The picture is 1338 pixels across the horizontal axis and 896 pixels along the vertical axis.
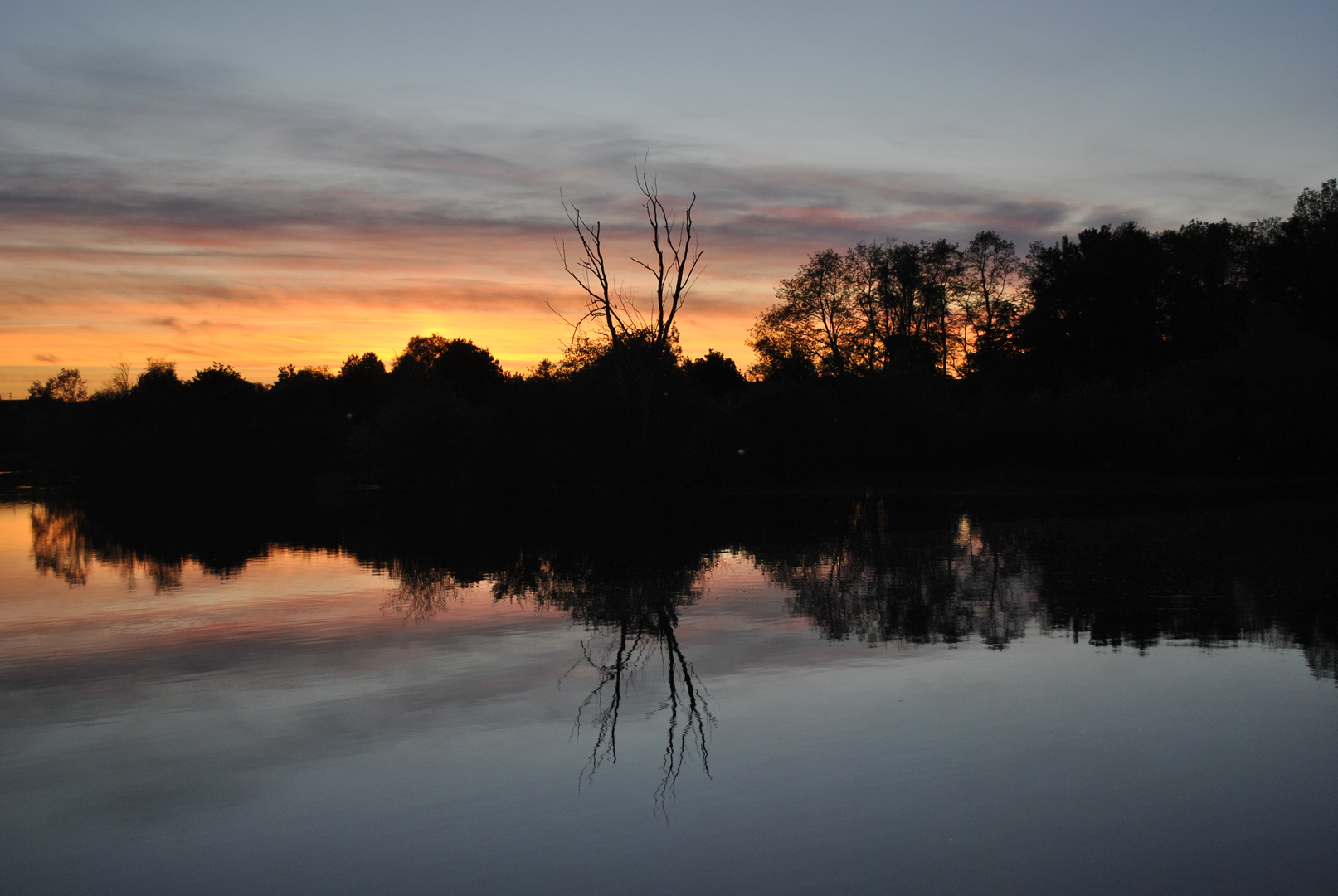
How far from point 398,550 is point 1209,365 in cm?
3356

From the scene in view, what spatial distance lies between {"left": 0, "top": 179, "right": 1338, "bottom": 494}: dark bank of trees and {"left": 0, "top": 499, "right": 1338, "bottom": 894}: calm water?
85.7 feet

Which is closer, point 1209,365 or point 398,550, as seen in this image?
point 398,550

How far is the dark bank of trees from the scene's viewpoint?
40.9 metres

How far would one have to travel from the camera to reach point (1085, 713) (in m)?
7.74

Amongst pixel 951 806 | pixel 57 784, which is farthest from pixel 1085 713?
pixel 57 784

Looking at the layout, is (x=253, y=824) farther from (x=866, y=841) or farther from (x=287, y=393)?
(x=287, y=393)

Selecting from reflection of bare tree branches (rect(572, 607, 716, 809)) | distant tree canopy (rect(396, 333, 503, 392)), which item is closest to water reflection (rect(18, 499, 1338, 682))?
reflection of bare tree branches (rect(572, 607, 716, 809))

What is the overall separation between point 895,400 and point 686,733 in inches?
1539

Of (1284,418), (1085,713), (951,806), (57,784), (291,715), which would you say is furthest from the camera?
(1284,418)

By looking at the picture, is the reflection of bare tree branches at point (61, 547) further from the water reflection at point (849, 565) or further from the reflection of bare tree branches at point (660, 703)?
the reflection of bare tree branches at point (660, 703)

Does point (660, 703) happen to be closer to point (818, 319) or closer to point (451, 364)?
point (818, 319)

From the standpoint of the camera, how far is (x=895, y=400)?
4516 cm

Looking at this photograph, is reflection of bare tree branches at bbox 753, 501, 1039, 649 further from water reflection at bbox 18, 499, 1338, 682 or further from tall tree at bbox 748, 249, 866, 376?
tall tree at bbox 748, 249, 866, 376

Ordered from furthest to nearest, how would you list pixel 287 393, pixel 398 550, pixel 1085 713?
pixel 287 393 → pixel 398 550 → pixel 1085 713
